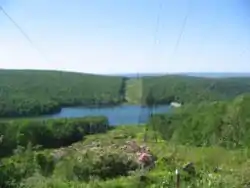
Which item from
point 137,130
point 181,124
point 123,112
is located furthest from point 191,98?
point 181,124

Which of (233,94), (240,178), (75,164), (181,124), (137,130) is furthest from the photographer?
(233,94)

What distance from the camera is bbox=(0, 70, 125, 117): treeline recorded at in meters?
73.6

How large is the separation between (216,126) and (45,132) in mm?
17326

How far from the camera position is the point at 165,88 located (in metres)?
77.1

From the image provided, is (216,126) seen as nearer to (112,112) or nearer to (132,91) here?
(132,91)

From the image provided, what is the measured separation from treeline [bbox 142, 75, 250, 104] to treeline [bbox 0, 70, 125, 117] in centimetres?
1542

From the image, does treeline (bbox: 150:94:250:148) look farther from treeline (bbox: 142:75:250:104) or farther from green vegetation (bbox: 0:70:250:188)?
treeline (bbox: 142:75:250:104)

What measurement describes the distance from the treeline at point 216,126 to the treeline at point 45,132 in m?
9.42

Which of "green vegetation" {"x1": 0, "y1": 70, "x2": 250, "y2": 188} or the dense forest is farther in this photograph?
the dense forest

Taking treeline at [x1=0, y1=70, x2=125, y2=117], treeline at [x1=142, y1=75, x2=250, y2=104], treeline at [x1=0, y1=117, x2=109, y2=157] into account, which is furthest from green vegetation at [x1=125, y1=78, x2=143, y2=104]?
treeline at [x1=0, y1=117, x2=109, y2=157]

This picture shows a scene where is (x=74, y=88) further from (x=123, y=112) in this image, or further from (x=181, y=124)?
(x=181, y=124)

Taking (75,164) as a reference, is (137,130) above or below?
below

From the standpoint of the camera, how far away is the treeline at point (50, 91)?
73562 mm

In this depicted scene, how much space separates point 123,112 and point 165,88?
8.66m
